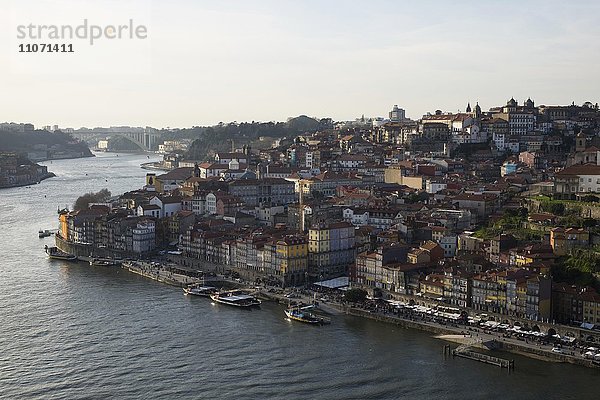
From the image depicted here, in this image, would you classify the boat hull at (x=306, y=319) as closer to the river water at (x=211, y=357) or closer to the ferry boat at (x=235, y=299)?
the river water at (x=211, y=357)

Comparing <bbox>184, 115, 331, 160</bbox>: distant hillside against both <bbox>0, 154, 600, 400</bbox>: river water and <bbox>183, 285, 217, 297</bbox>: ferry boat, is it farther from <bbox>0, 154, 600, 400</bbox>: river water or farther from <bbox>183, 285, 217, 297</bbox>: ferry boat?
<bbox>0, 154, 600, 400</bbox>: river water

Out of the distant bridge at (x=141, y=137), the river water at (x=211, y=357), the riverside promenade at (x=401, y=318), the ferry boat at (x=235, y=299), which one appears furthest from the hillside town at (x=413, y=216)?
the distant bridge at (x=141, y=137)

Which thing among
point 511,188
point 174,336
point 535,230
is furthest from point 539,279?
point 511,188

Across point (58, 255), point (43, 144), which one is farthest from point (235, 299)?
point (43, 144)

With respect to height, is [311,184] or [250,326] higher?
[311,184]

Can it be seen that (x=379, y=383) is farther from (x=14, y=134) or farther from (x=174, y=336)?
(x=14, y=134)

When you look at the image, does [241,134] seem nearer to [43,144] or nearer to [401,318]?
[43,144]

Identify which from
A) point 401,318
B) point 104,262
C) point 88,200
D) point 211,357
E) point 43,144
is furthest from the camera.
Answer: point 43,144
